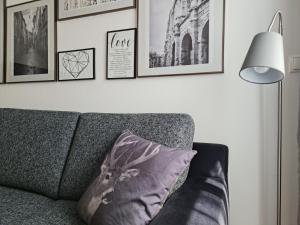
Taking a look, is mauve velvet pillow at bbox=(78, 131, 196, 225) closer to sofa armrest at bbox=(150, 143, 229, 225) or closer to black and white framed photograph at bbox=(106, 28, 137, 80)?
sofa armrest at bbox=(150, 143, 229, 225)

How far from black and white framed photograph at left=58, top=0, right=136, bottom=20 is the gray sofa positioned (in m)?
0.80

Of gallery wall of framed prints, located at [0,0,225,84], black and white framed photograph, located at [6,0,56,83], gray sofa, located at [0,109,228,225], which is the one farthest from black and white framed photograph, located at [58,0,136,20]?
gray sofa, located at [0,109,228,225]

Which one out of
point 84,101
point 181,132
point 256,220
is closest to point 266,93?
point 181,132

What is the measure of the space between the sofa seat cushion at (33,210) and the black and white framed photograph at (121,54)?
91 centimetres

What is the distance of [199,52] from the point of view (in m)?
1.67

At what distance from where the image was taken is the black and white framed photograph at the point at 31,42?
7.14 feet

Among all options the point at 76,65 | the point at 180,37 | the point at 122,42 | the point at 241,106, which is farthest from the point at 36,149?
the point at 241,106

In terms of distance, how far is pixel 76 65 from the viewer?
81.4 inches

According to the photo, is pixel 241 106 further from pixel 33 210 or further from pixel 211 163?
pixel 33 210

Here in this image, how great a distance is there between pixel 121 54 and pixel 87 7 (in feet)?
1.54

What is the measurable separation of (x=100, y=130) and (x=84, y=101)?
25.2 inches

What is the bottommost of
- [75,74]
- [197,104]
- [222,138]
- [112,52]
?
[222,138]

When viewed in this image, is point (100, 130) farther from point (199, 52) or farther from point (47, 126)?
point (199, 52)

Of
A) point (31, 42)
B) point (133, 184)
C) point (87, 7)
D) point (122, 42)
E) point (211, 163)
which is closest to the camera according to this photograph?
point (133, 184)
